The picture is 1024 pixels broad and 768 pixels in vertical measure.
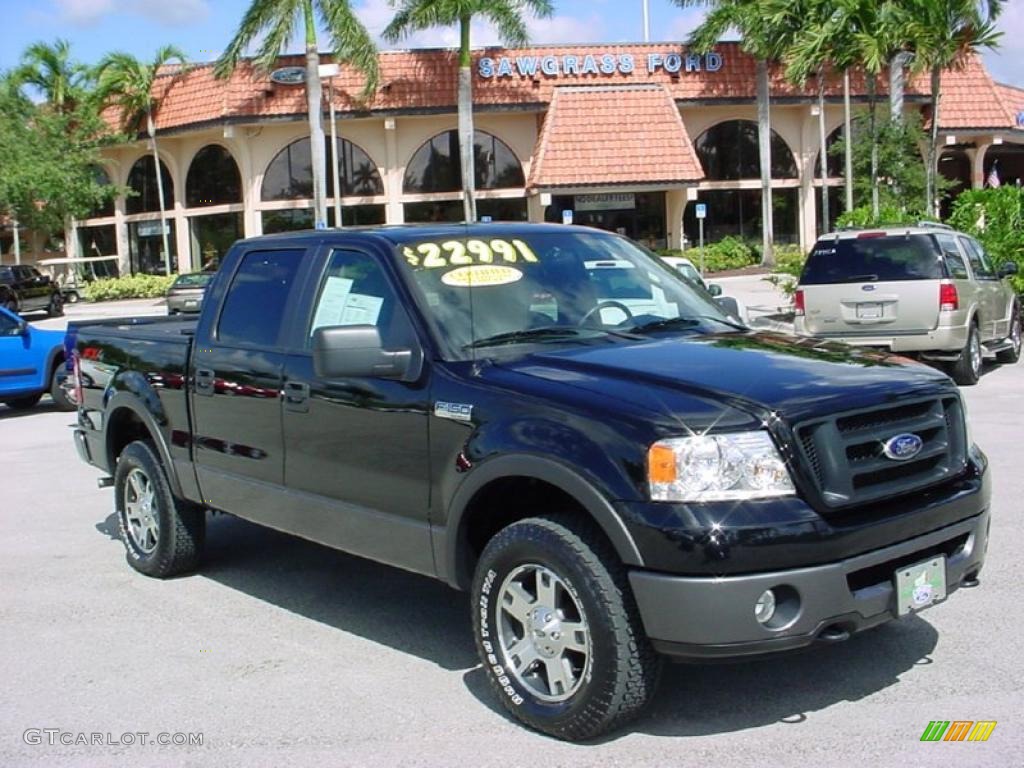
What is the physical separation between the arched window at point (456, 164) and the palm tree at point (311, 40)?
6.56 m

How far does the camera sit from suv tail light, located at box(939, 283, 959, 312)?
1351 cm

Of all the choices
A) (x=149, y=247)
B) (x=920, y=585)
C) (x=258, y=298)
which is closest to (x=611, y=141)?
(x=149, y=247)

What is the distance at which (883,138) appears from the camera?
34.1 meters

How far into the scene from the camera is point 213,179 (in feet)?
153

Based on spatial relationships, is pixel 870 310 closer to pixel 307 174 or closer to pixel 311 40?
pixel 311 40

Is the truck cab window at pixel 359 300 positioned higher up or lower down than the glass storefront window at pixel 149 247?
lower down

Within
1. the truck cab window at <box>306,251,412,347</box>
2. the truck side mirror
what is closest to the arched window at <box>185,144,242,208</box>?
the truck cab window at <box>306,251,412,347</box>

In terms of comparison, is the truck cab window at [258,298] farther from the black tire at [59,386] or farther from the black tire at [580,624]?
the black tire at [59,386]

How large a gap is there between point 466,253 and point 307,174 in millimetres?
41206

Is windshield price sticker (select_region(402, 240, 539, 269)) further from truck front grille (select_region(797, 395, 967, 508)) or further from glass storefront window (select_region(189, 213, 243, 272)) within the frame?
glass storefront window (select_region(189, 213, 243, 272))

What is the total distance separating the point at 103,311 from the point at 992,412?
114 ft

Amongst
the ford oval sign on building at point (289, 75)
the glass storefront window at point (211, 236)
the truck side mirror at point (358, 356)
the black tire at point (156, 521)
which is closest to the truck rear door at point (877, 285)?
the black tire at point (156, 521)

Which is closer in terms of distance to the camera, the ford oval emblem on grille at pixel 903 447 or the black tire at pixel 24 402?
the ford oval emblem on grille at pixel 903 447

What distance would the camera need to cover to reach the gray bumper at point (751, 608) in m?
3.95
